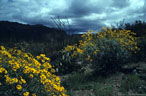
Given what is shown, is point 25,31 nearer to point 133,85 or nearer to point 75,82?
point 75,82

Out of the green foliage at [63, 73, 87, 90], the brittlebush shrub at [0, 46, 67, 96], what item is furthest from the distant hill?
the brittlebush shrub at [0, 46, 67, 96]

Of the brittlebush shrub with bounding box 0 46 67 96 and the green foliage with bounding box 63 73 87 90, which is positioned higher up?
the brittlebush shrub with bounding box 0 46 67 96

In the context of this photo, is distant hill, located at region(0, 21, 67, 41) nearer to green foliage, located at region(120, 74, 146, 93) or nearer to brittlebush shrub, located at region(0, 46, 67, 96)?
green foliage, located at region(120, 74, 146, 93)

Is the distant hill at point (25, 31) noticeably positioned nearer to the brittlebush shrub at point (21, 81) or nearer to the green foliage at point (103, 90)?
the green foliage at point (103, 90)

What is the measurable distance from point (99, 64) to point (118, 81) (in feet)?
2.80

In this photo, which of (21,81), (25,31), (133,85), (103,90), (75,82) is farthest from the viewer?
(25,31)

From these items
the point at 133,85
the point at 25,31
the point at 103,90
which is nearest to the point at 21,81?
the point at 103,90

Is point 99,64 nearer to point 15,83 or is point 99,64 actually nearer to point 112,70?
point 112,70

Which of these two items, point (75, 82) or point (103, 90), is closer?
point (103, 90)

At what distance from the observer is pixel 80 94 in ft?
13.2

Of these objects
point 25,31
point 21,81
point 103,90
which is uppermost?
point 25,31

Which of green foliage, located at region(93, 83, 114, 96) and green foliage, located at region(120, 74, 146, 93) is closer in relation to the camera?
green foliage, located at region(93, 83, 114, 96)

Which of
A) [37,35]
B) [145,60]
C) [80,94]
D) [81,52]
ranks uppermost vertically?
[37,35]

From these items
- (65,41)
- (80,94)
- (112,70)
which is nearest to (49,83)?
(80,94)
